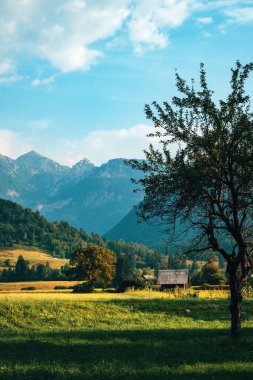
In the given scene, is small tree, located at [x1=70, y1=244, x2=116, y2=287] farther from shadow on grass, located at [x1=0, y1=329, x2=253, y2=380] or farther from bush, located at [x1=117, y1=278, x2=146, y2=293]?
shadow on grass, located at [x1=0, y1=329, x2=253, y2=380]

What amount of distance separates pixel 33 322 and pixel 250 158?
22461mm

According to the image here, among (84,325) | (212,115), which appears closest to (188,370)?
(212,115)

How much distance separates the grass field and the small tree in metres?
65.3

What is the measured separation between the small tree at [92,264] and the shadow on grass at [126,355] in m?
81.1

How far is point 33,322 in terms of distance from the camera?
37.8 meters

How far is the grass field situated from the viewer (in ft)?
67.7

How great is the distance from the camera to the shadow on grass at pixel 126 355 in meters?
20.2

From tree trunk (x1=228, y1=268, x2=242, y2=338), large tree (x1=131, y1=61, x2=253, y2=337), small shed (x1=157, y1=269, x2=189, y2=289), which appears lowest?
small shed (x1=157, y1=269, x2=189, y2=289)

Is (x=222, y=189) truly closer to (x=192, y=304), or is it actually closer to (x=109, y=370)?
(x=109, y=370)

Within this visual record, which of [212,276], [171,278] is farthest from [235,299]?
[171,278]

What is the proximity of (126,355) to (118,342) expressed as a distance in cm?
432

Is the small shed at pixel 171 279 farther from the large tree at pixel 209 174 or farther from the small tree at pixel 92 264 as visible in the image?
the large tree at pixel 209 174

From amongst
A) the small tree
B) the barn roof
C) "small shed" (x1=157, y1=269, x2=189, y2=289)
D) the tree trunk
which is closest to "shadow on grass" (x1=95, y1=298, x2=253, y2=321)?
the tree trunk

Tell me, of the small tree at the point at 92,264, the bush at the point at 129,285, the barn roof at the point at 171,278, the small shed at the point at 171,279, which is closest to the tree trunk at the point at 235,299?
the bush at the point at 129,285
